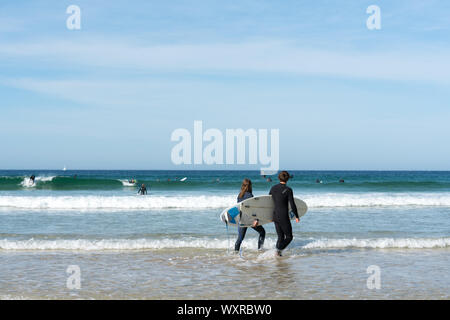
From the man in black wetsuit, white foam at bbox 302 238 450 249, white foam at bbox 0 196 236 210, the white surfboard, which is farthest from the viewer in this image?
white foam at bbox 0 196 236 210

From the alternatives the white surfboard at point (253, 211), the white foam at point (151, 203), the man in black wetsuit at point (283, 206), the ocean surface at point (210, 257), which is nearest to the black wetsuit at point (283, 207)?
the man in black wetsuit at point (283, 206)

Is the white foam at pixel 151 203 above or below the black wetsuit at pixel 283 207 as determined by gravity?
below

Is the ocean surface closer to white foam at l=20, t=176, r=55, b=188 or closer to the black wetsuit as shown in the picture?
the black wetsuit

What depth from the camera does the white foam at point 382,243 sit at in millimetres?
11148

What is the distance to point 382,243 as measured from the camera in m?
11.3

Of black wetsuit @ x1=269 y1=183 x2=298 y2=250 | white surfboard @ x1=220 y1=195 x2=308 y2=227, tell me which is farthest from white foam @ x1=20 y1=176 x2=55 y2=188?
black wetsuit @ x1=269 y1=183 x2=298 y2=250

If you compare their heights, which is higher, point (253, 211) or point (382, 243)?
point (253, 211)

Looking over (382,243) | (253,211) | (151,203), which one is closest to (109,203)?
(151,203)

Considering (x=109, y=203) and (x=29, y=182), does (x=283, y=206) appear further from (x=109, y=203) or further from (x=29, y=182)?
(x=29, y=182)

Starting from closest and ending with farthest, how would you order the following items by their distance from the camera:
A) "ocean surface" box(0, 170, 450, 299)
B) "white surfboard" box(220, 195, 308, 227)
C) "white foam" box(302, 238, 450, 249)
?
"ocean surface" box(0, 170, 450, 299), "white surfboard" box(220, 195, 308, 227), "white foam" box(302, 238, 450, 249)

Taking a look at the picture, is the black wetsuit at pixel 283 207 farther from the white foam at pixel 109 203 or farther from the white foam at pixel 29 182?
the white foam at pixel 29 182

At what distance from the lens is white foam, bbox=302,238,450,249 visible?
11.1m

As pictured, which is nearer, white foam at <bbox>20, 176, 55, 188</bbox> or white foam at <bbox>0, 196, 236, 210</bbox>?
white foam at <bbox>0, 196, 236, 210</bbox>
